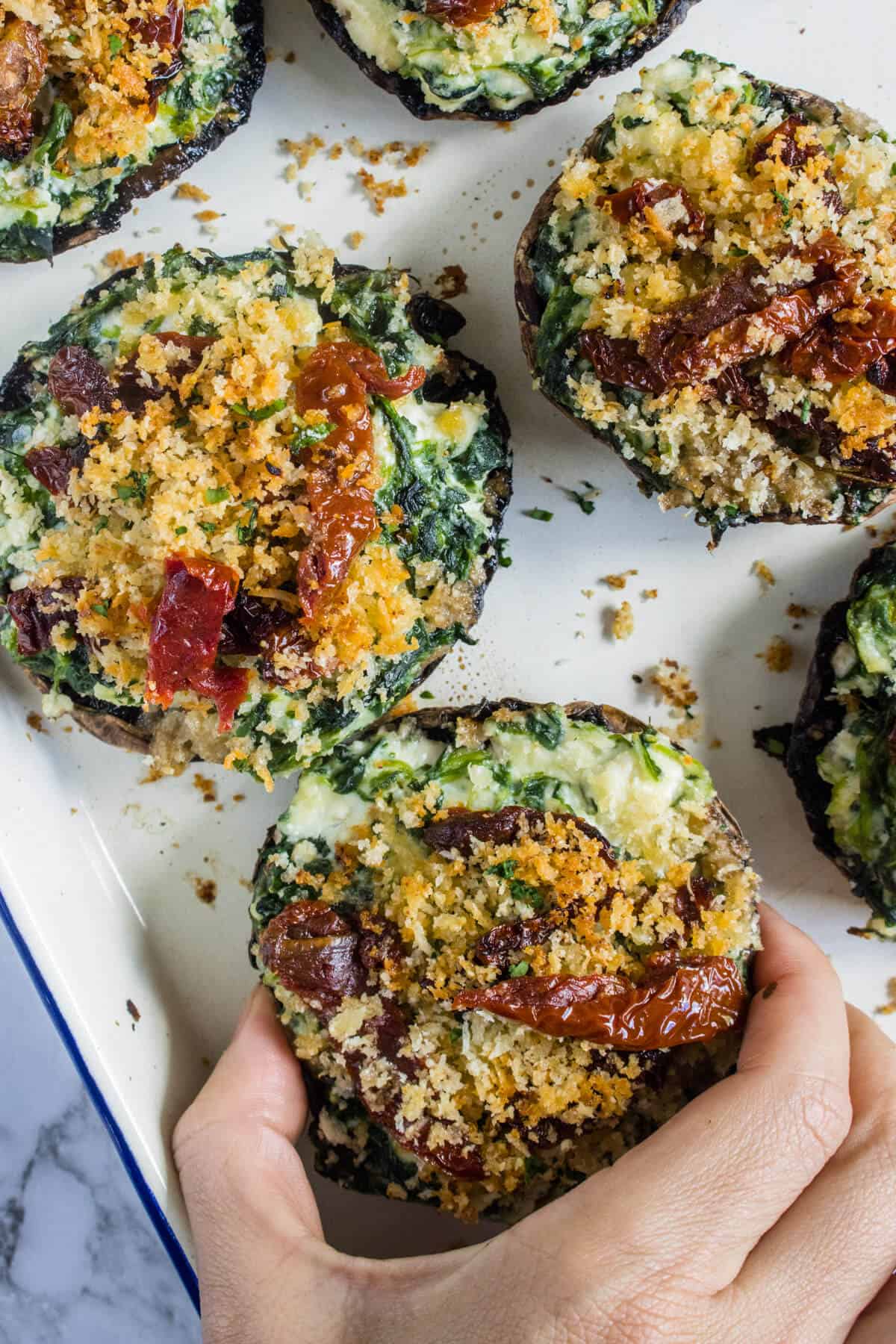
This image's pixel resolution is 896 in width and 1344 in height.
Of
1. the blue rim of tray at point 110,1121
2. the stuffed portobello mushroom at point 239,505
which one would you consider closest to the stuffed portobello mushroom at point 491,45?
the stuffed portobello mushroom at point 239,505

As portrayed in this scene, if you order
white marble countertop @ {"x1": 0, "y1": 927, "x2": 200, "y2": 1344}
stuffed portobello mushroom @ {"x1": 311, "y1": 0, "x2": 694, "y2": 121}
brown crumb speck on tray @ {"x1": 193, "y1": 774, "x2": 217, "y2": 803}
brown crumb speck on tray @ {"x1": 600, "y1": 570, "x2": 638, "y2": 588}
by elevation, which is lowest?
white marble countertop @ {"x1": 0, "y1": 927, "x2": 200, "y2": 1344}

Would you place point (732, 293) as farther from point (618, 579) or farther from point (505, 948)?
point (505, 948)

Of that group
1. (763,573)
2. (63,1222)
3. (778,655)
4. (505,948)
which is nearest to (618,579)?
(763,573)

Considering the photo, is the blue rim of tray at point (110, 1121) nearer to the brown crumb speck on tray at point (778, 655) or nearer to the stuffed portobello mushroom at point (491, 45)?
the brown crumb speck on tray at point (778, 655)

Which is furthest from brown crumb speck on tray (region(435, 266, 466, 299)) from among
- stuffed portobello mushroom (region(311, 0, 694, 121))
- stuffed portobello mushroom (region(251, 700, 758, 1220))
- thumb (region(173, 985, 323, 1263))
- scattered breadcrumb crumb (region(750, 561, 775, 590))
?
thumb (region(173, 985, 323, 1263))

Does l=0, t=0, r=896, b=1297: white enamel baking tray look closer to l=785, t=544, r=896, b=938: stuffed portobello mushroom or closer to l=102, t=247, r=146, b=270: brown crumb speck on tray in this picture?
l=102, t=247, r=146, b=270: brown crumb speck on tray

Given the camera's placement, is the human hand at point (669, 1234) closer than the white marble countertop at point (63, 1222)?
Yes
